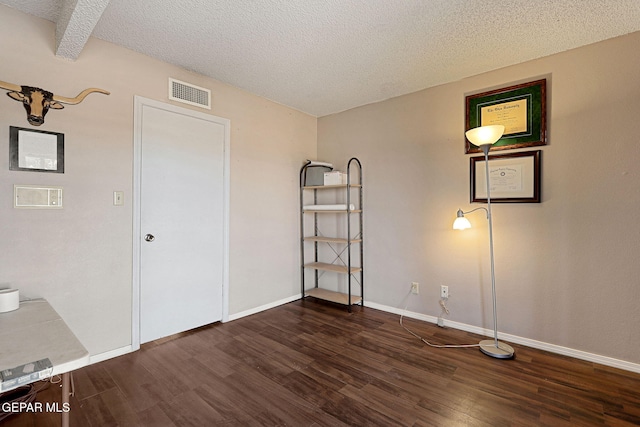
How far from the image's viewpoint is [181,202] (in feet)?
8.89

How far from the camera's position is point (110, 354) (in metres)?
2.28

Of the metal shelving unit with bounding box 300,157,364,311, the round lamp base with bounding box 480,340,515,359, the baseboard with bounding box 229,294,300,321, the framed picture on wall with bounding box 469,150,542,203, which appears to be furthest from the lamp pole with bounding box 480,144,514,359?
the baseboard with bounding box 229,294,300,321

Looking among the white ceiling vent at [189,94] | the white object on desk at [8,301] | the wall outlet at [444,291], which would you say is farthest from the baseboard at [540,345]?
the white object on desk at [8,301]

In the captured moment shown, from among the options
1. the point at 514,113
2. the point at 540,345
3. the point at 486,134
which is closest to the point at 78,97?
the point at 486,134

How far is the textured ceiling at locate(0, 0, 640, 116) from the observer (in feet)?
6.07

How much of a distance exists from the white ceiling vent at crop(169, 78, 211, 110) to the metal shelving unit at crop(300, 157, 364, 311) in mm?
1441

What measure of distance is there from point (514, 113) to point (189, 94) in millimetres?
3005

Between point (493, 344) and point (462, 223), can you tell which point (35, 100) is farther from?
point (493, 344)

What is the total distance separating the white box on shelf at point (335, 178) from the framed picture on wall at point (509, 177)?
1.41m

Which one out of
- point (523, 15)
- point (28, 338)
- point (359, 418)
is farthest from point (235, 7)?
point (359, 418)

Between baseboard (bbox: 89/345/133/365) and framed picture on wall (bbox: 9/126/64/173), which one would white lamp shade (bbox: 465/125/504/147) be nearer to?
framed picture on wall (bbox: 9/126/64/173)

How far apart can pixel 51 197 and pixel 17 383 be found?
62.3 inches

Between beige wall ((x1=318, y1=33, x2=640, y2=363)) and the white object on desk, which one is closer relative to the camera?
the white object on desk

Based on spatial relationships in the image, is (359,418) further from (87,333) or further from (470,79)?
(470,79)
